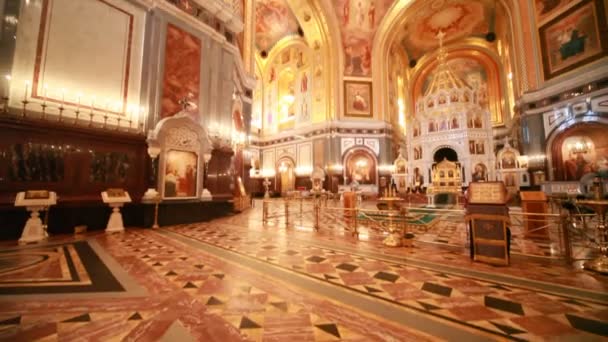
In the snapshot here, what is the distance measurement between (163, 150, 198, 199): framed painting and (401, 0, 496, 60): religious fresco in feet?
65.7

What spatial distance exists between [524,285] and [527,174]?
14.4 meters

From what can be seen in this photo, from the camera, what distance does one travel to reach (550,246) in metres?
4.08

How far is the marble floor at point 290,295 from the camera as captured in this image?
65.1 inches

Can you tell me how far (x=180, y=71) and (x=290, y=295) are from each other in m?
7.54

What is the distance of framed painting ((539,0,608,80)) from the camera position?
984cm

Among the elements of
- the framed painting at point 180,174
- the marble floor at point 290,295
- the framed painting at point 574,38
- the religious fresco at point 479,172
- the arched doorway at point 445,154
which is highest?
the framed painting at point 574,38

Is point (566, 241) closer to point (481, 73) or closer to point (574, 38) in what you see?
point (574, 38)

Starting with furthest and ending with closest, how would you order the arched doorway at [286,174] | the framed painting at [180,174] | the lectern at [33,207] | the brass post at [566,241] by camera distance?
the arched doorway at [286,174], the framed painting at [180,174], the lectern at [33,207], the brass post at [566,241]

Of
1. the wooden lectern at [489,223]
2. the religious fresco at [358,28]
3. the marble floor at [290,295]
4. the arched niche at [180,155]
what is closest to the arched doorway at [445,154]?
the religious fresco at [358,28]

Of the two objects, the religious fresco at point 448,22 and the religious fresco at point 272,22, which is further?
the religious fresco at point 272,22

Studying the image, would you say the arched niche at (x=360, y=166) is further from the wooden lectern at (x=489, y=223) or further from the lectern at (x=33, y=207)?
the lectern at (x=33, y=207)

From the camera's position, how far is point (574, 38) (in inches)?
415

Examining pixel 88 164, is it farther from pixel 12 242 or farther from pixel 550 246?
pixel 550 246

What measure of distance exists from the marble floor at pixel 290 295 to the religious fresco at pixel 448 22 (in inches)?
826
